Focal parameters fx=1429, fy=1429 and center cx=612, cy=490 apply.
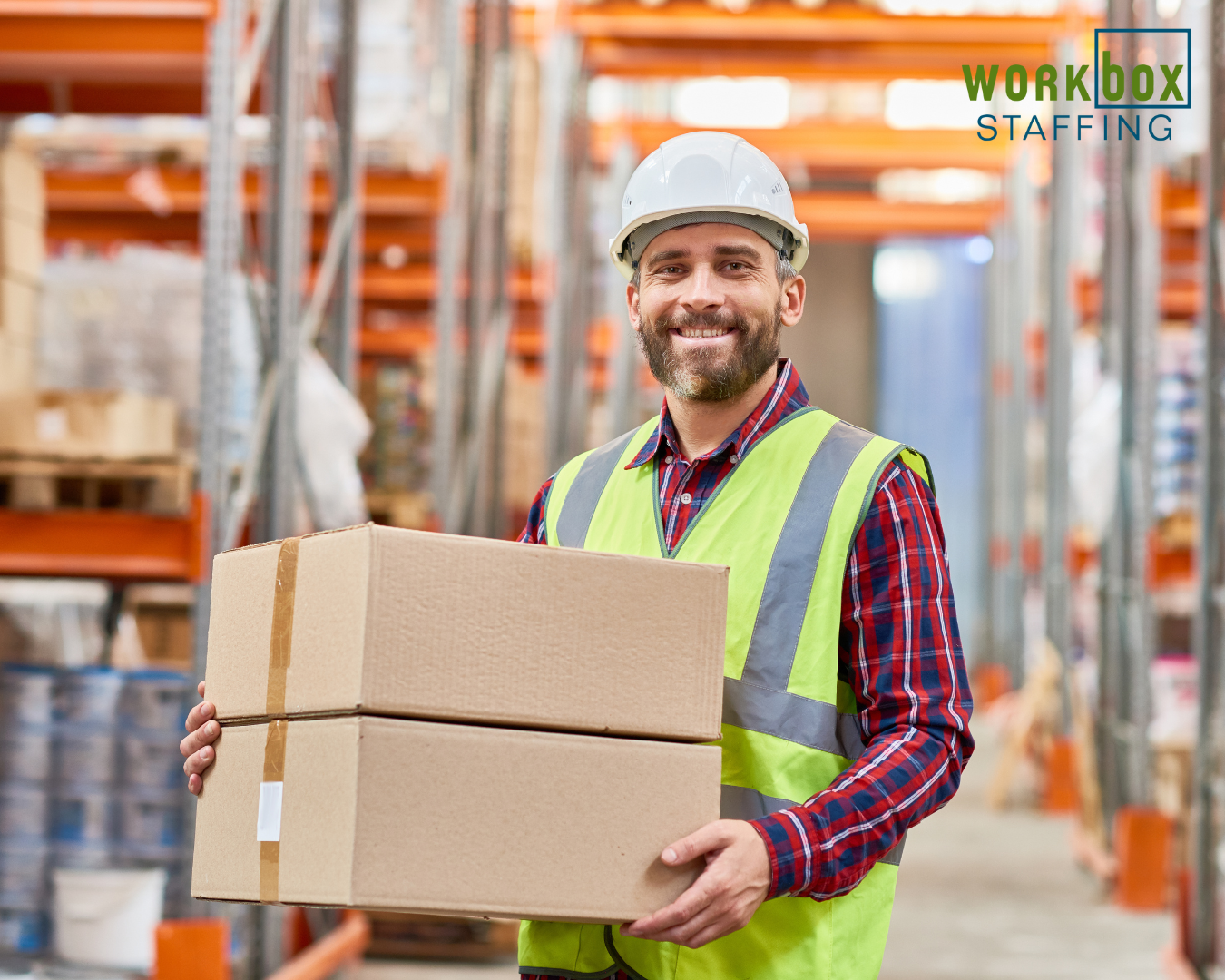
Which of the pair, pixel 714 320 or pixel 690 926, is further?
pixel 714 320

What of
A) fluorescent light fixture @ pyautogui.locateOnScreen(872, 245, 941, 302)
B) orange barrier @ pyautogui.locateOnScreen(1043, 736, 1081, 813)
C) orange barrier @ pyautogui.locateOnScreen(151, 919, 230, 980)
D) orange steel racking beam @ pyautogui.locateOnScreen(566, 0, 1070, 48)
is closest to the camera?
orange barrier @ pyautogui.locateOnScreen(151, 919, 230, 980)

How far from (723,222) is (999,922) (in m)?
5.68

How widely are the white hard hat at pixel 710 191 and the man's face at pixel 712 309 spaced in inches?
0.8

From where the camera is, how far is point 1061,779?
10055 millimetres

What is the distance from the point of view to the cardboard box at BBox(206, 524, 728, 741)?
1728 millimetres

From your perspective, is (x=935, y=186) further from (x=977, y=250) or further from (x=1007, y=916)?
(x=1007, y=916)

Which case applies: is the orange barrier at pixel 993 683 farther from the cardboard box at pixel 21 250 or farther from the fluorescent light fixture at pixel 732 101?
the cardboard box at pixel 21 250

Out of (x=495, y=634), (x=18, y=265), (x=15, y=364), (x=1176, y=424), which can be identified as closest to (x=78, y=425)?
(x=15, y=364)

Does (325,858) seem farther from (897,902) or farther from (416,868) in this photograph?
(897,902)

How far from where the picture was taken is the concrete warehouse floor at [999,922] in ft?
19.7

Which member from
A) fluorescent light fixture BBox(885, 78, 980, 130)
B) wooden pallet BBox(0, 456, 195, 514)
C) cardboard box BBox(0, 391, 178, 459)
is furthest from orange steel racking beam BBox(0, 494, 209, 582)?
fluorescent light fixture BBox(885, 78, 980, 130)

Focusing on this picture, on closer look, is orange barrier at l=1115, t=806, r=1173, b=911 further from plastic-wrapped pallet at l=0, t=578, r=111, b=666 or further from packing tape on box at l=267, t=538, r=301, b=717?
packing tape on box at l=267, t=538, r=301, b=717

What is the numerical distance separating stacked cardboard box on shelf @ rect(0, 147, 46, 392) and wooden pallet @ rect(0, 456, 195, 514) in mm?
405

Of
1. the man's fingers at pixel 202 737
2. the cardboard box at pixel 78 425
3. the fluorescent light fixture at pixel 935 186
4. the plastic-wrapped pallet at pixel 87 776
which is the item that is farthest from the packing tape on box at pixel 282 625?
the fluorescent light fixture at pixel 935 186
